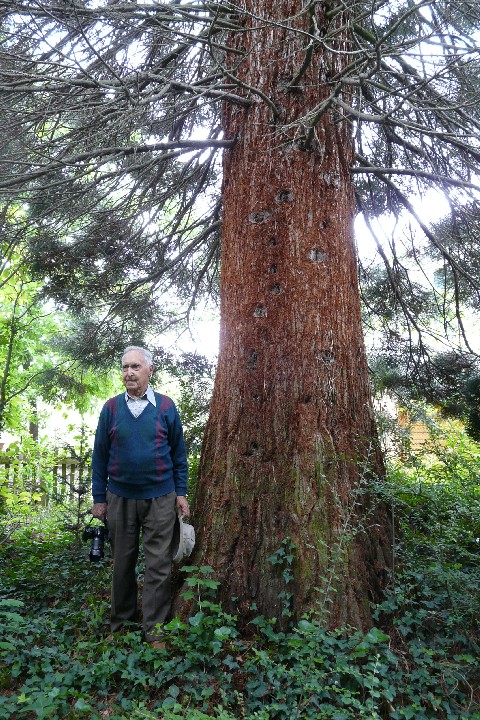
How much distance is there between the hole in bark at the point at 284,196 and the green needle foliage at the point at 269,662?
1.86 m

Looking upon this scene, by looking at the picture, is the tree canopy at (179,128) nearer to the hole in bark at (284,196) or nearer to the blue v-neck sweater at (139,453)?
the hole in bark at (284,196)

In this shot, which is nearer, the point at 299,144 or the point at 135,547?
the point at 135,547

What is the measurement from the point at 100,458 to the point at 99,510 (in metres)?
0.33

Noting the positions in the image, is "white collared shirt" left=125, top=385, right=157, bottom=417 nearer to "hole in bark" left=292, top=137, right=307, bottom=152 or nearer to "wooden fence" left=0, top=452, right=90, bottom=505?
"wooden fence" left=0, top=452, right=90, bottom=505

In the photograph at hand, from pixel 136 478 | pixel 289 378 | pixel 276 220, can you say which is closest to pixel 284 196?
pixel 276 220

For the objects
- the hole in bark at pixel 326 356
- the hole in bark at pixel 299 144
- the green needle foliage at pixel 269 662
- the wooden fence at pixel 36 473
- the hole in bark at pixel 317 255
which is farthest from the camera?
the wooden fence at pixel 36 473

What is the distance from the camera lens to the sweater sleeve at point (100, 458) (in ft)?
12.7

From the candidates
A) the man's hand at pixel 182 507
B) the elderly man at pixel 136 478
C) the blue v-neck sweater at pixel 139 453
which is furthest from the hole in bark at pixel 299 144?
the man's hand at pixel 182 507

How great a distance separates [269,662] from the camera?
2.92 m

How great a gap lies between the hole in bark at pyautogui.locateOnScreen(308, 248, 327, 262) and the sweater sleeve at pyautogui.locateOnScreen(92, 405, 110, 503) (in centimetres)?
165

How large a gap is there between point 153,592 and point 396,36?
4712mm

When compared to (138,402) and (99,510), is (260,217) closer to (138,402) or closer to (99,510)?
(138,402)

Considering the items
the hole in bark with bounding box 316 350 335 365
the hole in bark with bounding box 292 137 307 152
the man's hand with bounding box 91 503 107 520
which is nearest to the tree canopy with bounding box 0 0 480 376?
the hole in bark with bounding box 292 137 307 152

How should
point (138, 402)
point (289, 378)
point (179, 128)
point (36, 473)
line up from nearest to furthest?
point (289, 378)
point (138, 402)
point (179, 128)
point (36, 473)
